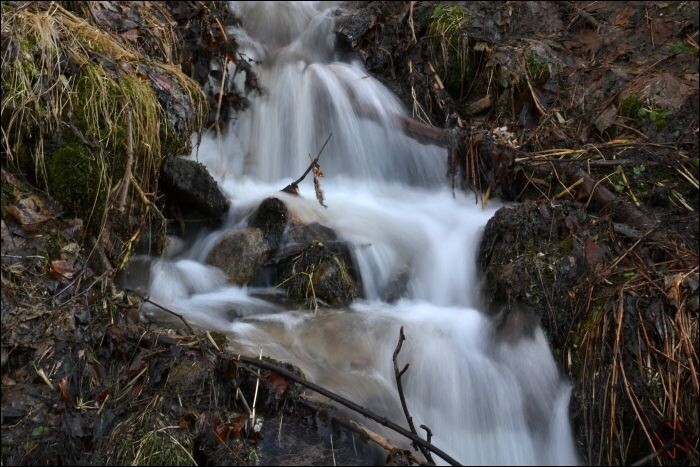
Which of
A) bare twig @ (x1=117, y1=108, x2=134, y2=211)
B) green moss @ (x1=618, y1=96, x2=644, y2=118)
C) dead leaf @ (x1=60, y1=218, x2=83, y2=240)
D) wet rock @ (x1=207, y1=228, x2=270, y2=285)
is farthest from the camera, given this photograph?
green moss @ (x1=618, y1=96, x2=644, y2=118)

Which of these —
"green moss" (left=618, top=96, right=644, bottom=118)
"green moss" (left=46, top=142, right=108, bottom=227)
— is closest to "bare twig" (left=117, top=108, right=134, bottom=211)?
"green moss" (left=46, top=142, right=108, bottom=227)

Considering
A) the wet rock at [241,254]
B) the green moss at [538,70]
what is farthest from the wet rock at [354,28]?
the wet rock at [241,254]

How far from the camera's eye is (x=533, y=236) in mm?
4141

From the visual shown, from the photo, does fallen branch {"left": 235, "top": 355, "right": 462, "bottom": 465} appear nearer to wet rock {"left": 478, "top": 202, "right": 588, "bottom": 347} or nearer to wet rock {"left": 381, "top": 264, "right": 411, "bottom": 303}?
wet rock {"left": 478, "top": 202, "right": 588, "bottom": 347}

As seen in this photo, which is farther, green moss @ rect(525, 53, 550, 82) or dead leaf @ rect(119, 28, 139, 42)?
green moss @ rect(525, 53, 550, 82)

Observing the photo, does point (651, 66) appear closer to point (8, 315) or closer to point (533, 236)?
point (533, 236)

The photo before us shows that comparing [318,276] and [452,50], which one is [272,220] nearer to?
[318,276]

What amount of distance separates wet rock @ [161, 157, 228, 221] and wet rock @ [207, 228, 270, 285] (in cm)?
31

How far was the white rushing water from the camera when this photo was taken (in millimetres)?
3340

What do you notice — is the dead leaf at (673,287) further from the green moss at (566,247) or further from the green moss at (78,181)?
the green moss at (78,181)

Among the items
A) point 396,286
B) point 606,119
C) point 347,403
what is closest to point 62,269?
point 347,403

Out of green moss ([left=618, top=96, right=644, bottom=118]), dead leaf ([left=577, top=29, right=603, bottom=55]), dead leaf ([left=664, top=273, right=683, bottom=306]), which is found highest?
dead leaf ([left=577, top=29, right=603, bottom=55])

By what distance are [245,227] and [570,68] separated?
137 inches

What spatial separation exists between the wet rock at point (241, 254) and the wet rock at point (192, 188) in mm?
314
